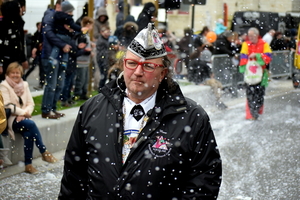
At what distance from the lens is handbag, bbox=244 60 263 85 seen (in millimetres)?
11586

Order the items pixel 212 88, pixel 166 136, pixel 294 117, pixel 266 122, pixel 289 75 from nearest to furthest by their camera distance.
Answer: pixel 166 136 → pixel 266 122 → pixel 294 117 → pixel 212 88 → pixel 289 75

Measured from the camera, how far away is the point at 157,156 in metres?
3.09

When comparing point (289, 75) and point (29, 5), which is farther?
point (289, 75)

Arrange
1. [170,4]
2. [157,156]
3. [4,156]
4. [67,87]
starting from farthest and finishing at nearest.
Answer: [170,4] → [67,87] → [4,156] → [157,156]

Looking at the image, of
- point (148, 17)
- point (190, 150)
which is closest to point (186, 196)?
point (190, 150)

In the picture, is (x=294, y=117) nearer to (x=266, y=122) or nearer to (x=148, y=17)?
(x=266, y=122)

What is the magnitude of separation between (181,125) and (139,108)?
0.94 ft

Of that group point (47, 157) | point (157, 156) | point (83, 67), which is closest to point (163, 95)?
point (157, 156)

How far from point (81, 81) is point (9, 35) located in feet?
8.63

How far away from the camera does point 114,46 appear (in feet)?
39.2

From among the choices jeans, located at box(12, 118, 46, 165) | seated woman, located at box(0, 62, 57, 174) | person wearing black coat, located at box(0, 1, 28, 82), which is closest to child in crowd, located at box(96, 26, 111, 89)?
person wearing black coat, located at box(0, 1, 28, 82)

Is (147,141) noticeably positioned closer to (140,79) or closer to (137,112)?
(137,112)

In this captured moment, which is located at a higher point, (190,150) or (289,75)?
(190,150)

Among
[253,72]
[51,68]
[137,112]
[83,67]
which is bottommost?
[253,72]
